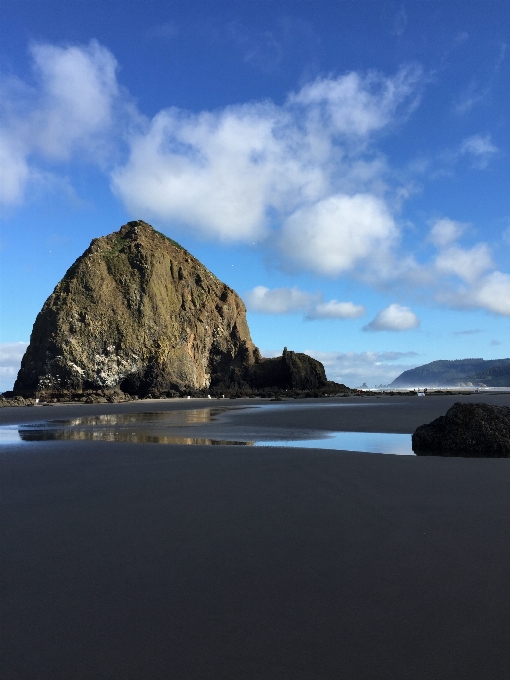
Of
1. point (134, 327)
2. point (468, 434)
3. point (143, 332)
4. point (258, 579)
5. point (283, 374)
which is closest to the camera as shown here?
point (258, 579)

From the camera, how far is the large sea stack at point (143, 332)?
51.8 m

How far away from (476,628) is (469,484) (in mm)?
3724

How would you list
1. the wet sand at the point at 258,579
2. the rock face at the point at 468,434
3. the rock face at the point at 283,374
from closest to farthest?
the wet sand at the point at 258,579
the rock face at the point at 468,434
the rock face at the point at 283,374

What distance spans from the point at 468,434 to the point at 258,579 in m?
7.62

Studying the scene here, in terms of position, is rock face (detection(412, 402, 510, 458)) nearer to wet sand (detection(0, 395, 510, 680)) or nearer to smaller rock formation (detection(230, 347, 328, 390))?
wet sand (detection(0, 395, 510, 680))

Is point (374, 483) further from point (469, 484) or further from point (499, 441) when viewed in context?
point (499, 441)

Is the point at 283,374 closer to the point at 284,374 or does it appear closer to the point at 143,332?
the point at 284,374

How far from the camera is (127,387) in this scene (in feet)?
176

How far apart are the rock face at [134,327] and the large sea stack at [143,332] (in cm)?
12

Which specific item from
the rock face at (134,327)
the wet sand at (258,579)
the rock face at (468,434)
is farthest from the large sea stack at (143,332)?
the wet sand at (258,579)

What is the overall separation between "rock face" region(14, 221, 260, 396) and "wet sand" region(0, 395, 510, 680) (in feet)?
155

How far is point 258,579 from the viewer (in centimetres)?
299

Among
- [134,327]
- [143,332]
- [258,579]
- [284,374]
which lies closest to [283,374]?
[284,374]

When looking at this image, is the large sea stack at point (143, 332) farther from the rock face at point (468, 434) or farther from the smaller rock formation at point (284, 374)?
the rock face at point (468, 434)
